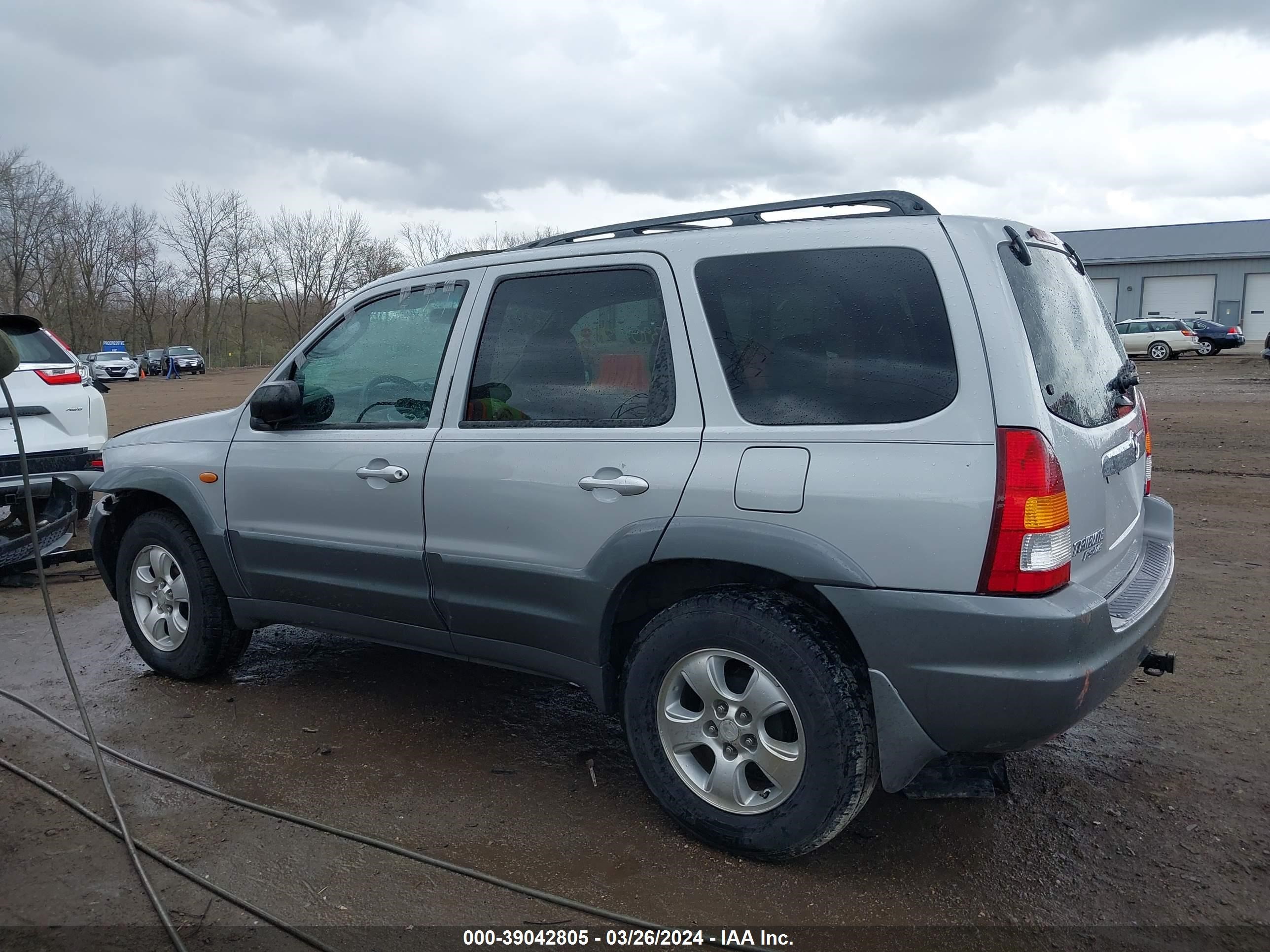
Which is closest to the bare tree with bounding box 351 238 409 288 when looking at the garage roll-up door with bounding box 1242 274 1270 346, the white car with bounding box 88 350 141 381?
the white car with bounding box 88 350 141 381

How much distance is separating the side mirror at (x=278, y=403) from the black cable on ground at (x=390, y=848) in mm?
1433

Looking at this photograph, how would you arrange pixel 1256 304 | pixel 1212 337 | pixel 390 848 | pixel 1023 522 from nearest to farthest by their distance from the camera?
pixel 1023 522 → pixel 390 848 → pixel 1212 337 → pixel 1256 304

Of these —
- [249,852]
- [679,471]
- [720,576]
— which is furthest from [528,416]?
[249,852]

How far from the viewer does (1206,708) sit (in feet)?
13.4

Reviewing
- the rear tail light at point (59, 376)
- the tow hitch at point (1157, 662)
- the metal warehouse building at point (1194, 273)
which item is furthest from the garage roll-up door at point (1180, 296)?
the tow hitch at point (1157, 662)

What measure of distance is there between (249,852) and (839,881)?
1.85m

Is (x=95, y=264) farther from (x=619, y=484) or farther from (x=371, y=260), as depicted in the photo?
(x=619, y=484)

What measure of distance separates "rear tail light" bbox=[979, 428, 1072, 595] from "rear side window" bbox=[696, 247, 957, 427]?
0.75 feet

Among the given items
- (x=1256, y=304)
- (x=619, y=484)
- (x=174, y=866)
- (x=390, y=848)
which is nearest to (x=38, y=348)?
(x=174, y=866)

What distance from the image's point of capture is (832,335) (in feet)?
9.50

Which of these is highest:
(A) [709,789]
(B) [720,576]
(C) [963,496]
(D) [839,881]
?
(C) [963,496]

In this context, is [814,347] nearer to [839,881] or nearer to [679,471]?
[679,471]

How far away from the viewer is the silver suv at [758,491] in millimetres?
2637

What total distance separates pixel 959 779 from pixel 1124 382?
1.49 m
